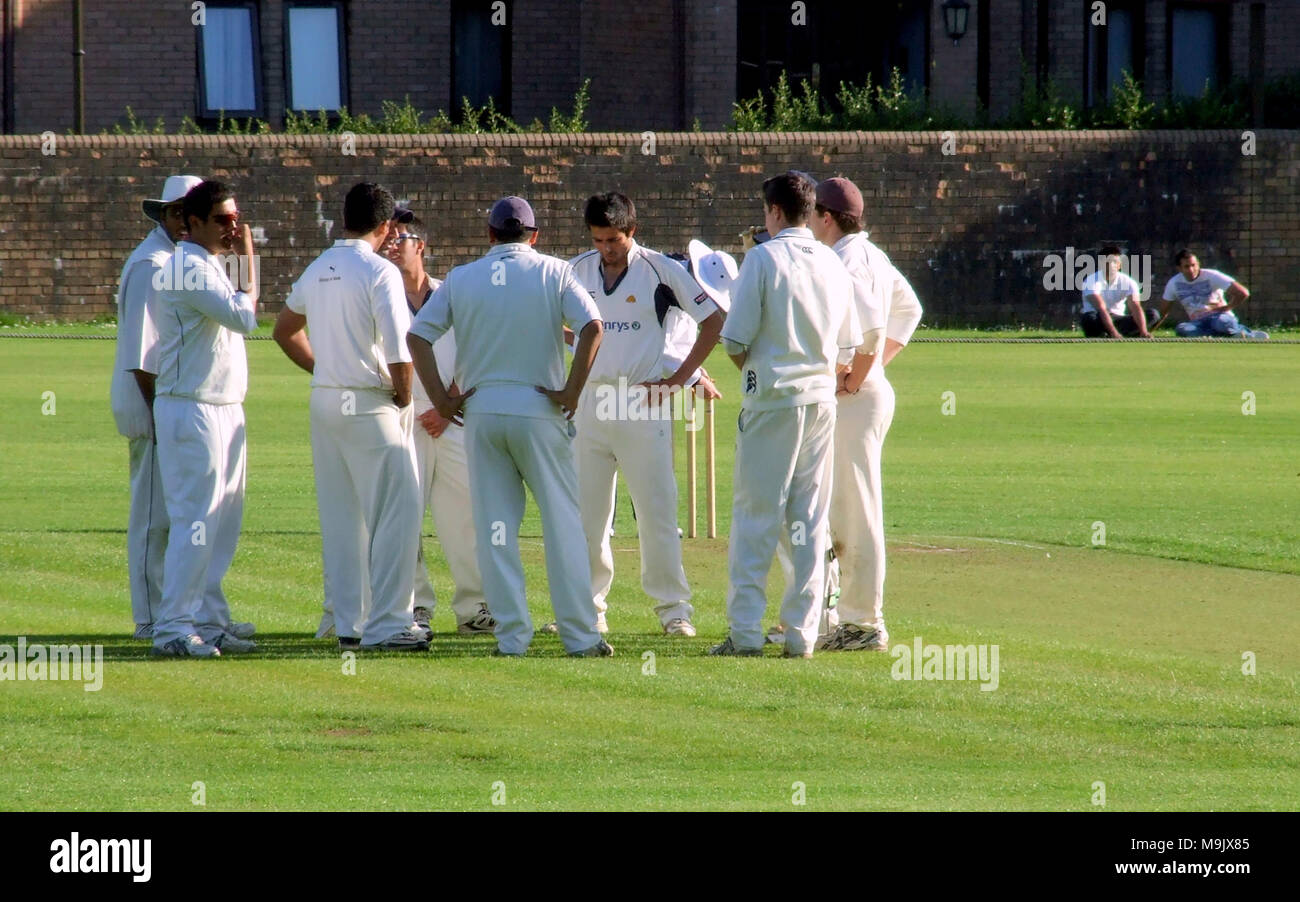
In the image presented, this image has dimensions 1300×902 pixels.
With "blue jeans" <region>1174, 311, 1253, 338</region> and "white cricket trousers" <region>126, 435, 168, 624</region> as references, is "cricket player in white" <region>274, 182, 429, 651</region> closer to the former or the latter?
"white cricket trousers" <region>126, 435, 168, 624</region>

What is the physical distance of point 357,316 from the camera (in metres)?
9.02

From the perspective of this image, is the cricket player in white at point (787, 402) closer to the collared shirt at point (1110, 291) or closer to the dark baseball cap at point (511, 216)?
the dark baseball cap at point (511, 216)

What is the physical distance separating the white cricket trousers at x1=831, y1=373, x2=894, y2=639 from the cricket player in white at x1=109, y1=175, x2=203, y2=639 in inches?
133

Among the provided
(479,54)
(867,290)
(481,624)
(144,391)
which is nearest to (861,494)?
(867,290)

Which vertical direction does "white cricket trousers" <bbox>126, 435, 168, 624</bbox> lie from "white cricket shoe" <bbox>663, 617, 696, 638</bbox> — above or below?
above

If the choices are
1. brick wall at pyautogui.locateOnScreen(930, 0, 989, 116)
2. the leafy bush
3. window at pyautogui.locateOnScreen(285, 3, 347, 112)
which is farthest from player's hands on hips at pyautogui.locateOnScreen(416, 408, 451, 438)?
brick wall at pyautogui.locateOnScreen(930, 0, 989, 116)

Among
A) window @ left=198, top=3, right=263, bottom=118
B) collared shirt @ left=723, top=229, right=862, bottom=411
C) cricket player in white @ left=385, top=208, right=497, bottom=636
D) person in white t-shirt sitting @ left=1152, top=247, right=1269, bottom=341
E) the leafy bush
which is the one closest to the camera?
collared shirt @ left=723, top=229, right=862, bottom=411

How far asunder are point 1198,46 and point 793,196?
34.2 metres

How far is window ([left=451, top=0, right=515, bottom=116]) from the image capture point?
37.8m

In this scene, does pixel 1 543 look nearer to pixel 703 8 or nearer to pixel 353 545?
pixel 353 545

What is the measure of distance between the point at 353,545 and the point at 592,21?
29.3 meters

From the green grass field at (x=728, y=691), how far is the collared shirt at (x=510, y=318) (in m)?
1.30

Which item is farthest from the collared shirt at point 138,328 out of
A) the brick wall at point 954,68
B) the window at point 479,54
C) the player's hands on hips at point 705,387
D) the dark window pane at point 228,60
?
the brick wall at point 954,68

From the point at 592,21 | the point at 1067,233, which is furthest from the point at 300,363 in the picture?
the point at 592,21
